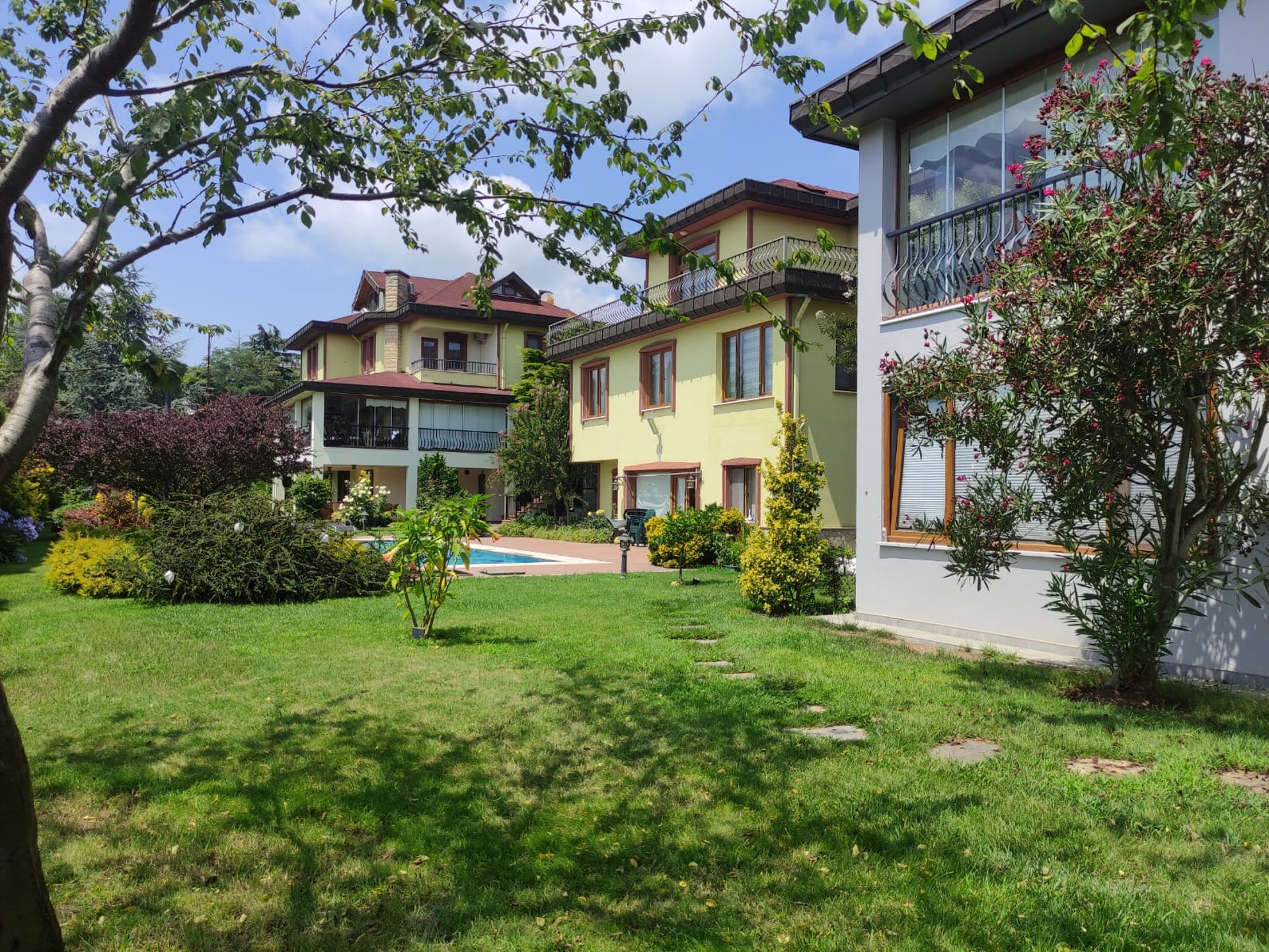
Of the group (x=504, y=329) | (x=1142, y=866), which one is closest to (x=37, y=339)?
(x=1142, y=866)

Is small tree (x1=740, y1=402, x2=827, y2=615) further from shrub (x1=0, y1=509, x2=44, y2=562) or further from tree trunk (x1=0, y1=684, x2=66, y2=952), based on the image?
shrub (x1=0, y1=509, x2=44, y2=562)

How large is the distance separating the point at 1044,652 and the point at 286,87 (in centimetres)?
784

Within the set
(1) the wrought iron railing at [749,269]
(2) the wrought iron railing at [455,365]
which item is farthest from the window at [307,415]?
(1) the wrought iron railing at [749,269]

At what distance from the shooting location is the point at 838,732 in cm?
565

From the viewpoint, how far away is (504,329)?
38.8 metres

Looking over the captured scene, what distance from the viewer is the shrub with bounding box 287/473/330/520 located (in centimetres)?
3142

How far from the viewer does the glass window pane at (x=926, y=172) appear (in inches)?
392

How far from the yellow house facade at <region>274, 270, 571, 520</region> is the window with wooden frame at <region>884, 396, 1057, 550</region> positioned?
25.1m

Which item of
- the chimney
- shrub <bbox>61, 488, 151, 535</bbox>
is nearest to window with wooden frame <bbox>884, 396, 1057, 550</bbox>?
shrub <bbox>61, 488, 151, 535</bbox>

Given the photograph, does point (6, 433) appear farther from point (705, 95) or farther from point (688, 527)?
point (688, 527)

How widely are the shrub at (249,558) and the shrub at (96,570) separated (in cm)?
28

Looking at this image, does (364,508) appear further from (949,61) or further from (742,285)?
(949,61)

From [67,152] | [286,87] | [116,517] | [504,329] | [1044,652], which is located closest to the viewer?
[286,87]

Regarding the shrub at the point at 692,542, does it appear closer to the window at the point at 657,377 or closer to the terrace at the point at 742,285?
the terrace at the point at 742,285
